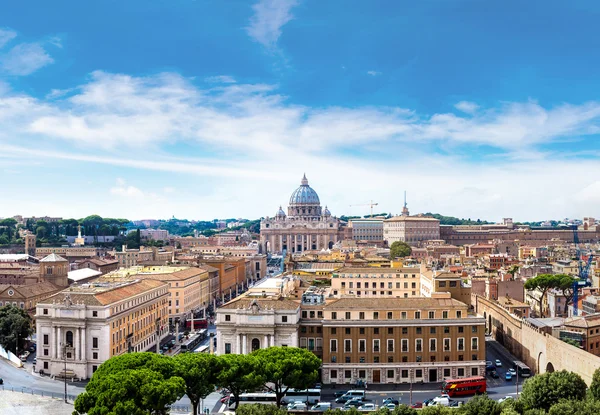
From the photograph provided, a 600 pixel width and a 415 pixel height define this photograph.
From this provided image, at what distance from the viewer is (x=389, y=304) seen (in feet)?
180

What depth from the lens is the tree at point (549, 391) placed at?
39.9 m

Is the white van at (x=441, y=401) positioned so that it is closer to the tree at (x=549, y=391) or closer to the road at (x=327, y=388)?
the road at (x=327, y=388)

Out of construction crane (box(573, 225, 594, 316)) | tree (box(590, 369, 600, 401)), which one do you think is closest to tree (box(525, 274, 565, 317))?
construction crane (box(573, 225, 594, 316))

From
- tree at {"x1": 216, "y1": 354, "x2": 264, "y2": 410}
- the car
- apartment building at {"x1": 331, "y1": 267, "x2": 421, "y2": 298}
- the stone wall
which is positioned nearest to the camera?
tree at {"x1": 216, "y1": 354, "x2": 264, "y2": 410}

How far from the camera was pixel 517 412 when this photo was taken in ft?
123

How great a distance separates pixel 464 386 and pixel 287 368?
45.9 feet

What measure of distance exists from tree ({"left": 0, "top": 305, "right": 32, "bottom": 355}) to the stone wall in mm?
47319

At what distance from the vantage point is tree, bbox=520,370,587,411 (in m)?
39.9

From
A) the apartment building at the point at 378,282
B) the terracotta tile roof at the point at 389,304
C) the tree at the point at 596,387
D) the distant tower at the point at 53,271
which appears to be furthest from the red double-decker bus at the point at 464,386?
the distant tower at the point at 53,271

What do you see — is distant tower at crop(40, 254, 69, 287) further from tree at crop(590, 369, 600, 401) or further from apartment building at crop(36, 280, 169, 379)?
tree at crop(590, 369, 600, 401)

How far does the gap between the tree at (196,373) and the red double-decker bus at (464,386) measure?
17841mm

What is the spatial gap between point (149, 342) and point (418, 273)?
29787 mm

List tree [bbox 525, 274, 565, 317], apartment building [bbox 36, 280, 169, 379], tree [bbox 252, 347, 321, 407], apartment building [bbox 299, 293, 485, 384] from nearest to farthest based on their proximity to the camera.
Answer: tree [bbox 252, 347, 321, 407] < apartment building [bbox 299, 293, 485, 384] < apartment building [bbox 36, 280, 169, 379] < tree [bbox 525, 274, 565, 317]

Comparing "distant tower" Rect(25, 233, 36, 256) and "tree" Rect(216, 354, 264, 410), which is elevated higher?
"distant tower" Rect(25, 233, 36, 256)
